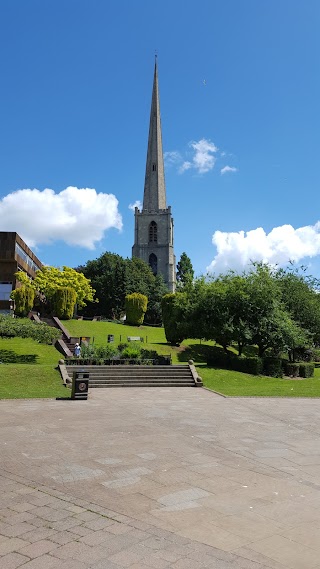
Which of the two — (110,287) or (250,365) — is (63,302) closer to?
(110,287)

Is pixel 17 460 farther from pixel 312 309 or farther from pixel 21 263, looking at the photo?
pixel 21 263

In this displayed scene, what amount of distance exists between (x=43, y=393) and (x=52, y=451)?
952 centimetres

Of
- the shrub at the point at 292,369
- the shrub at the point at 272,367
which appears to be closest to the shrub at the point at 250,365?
the shrub at the point at 272,367

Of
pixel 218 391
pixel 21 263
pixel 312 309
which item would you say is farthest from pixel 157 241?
pixel 218 391

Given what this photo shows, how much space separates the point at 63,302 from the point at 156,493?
139 feet

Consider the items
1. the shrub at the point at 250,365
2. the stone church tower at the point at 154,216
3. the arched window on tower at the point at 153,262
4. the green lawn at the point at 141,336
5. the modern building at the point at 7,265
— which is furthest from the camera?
the arched window on tower at the point at 153,262

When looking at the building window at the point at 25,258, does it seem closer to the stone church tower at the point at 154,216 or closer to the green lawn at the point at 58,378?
the green lawn at the point at 58,378

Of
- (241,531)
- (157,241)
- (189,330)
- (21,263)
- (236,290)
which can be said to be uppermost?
(157,241)

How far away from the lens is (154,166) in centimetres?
10906

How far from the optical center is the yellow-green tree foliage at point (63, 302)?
47531 mm

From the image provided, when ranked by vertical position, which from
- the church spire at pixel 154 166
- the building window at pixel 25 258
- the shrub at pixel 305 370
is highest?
the church spire at pixel 154 166

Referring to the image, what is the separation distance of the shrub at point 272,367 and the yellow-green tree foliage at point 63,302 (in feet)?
84.2

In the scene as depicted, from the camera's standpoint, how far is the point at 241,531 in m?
5.21

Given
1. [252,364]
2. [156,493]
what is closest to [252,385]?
[252,364]
